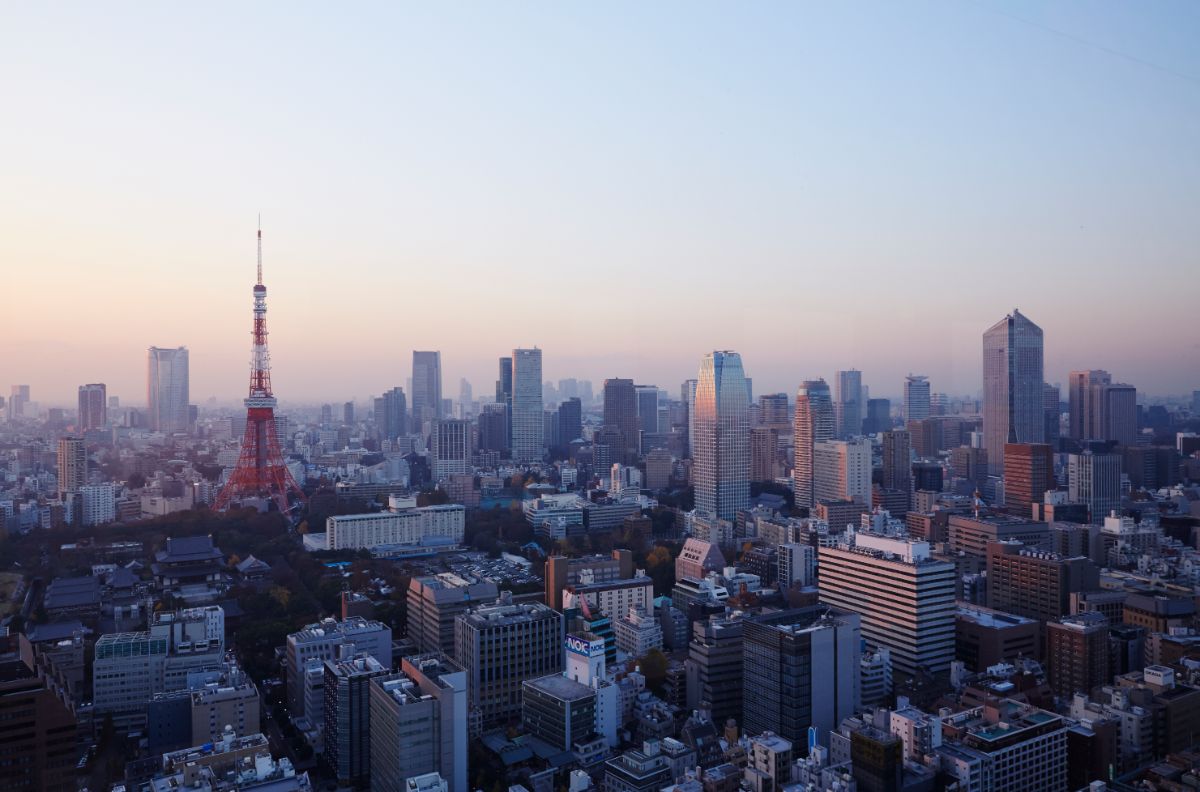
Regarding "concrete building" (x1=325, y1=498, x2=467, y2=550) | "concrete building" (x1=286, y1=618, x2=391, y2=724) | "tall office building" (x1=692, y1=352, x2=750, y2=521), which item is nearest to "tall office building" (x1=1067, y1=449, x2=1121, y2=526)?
A: "tall office building" (x1=692, y1=352, x2=750, y2=521)

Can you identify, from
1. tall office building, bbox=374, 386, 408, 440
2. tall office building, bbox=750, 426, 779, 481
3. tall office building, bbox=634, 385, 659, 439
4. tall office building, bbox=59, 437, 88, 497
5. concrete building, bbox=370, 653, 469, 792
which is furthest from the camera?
→ tall office building, bbox=374, 386, 408, 440

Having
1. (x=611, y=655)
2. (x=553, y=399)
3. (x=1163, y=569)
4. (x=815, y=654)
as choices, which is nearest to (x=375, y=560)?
(x=611, y=655)

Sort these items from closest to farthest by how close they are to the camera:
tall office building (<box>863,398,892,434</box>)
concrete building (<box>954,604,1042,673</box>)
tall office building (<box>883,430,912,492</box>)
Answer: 1. concrete building (<box>954,604,1042,673</box>)
2. tall office building (<box>863,398,892,434</box>)
3. tall office building (<box>883,430,912,492</box>)

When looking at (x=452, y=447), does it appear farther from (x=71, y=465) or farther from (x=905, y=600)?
(x=905, y=600)

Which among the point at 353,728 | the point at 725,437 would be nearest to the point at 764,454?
the point at 725,437

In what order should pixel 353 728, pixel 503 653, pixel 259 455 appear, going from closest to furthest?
pixel 353 728
pixel 503 653
pixel 259 455

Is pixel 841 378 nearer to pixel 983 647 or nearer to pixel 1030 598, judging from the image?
pixel 1030 598

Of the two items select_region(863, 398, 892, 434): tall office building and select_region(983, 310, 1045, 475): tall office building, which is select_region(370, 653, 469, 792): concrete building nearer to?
select_region(983, 310, 1045, 475): tall office building
